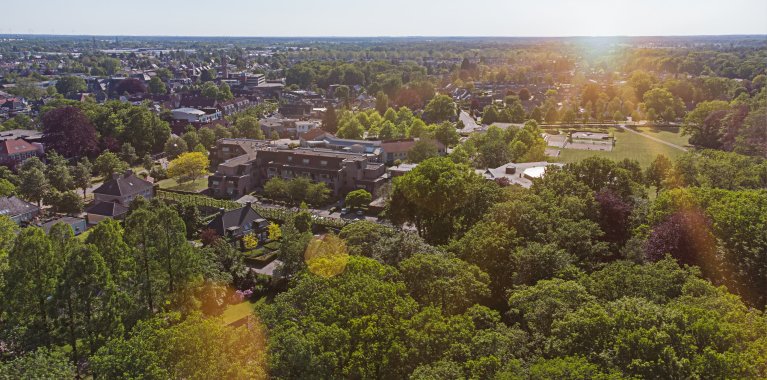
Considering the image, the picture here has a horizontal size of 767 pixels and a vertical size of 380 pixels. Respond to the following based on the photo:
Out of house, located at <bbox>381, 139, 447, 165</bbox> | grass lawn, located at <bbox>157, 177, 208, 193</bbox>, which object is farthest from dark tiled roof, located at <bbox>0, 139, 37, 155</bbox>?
house, located at <bbox>381, 139, 447, 165</bbox>

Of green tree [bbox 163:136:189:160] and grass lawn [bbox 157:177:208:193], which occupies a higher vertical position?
green tree [bbox 163:136:189:160]

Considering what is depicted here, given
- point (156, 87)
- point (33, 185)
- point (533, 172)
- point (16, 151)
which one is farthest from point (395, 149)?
point (156, 87)

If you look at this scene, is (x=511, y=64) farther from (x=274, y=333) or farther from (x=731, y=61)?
(x=274, y=333)

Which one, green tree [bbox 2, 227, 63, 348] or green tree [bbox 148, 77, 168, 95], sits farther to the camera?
green tree [bbox 148, 77, 168, 95]

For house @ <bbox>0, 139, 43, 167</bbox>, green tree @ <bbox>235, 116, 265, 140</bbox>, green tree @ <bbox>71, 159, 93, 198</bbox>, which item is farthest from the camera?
green tree @ <bbox>235, 116, 265, 140</bbox>

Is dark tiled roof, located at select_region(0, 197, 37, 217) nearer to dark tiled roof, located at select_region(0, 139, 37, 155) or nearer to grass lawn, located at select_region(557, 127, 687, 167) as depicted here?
dark tiled roof, located at select_region(0, 139, 37, 155)

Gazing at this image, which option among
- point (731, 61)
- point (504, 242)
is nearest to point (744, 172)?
point (504, 242)

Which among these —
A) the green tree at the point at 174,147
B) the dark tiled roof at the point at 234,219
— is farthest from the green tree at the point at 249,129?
the dark tiled roof at the point at 234,219
